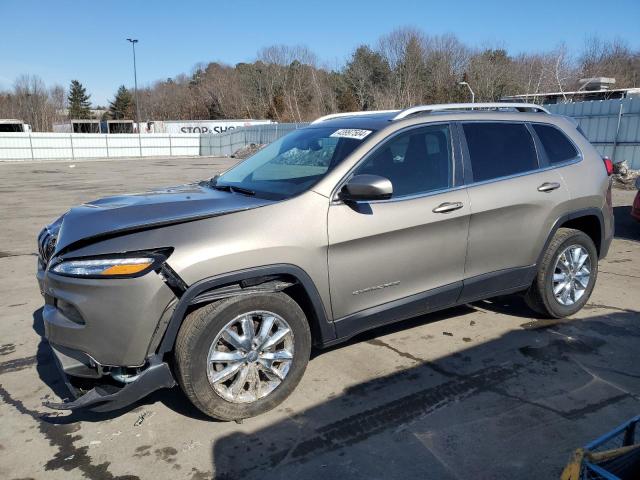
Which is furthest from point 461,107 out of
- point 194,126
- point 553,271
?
point 194,126

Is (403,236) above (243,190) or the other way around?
the other way around

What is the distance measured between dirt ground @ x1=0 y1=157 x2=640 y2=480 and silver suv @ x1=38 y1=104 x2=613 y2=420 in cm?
28

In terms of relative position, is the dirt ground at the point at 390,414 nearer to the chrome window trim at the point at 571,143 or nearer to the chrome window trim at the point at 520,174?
the chrome window trim at the point at 520,174

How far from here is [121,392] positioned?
2.78 metres

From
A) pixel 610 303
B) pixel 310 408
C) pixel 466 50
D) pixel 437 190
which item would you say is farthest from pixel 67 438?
pixel 466 50

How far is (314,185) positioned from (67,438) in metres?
2.16

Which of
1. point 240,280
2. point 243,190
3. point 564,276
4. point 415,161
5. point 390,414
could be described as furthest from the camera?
point 564,276

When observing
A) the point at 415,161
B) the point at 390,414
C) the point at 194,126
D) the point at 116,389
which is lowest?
the point at 390,414

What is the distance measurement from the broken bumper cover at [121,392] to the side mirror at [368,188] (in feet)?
5.02

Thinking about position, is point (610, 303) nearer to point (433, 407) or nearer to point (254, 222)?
point (433, 407)

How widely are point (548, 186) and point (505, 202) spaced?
1.79 ft

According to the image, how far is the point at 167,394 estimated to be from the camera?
3.52 metres

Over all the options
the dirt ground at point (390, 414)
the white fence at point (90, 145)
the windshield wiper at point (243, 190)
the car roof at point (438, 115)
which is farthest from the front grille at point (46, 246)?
the white fence at point (90, 145)

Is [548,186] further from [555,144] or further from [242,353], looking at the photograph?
[242,353]
